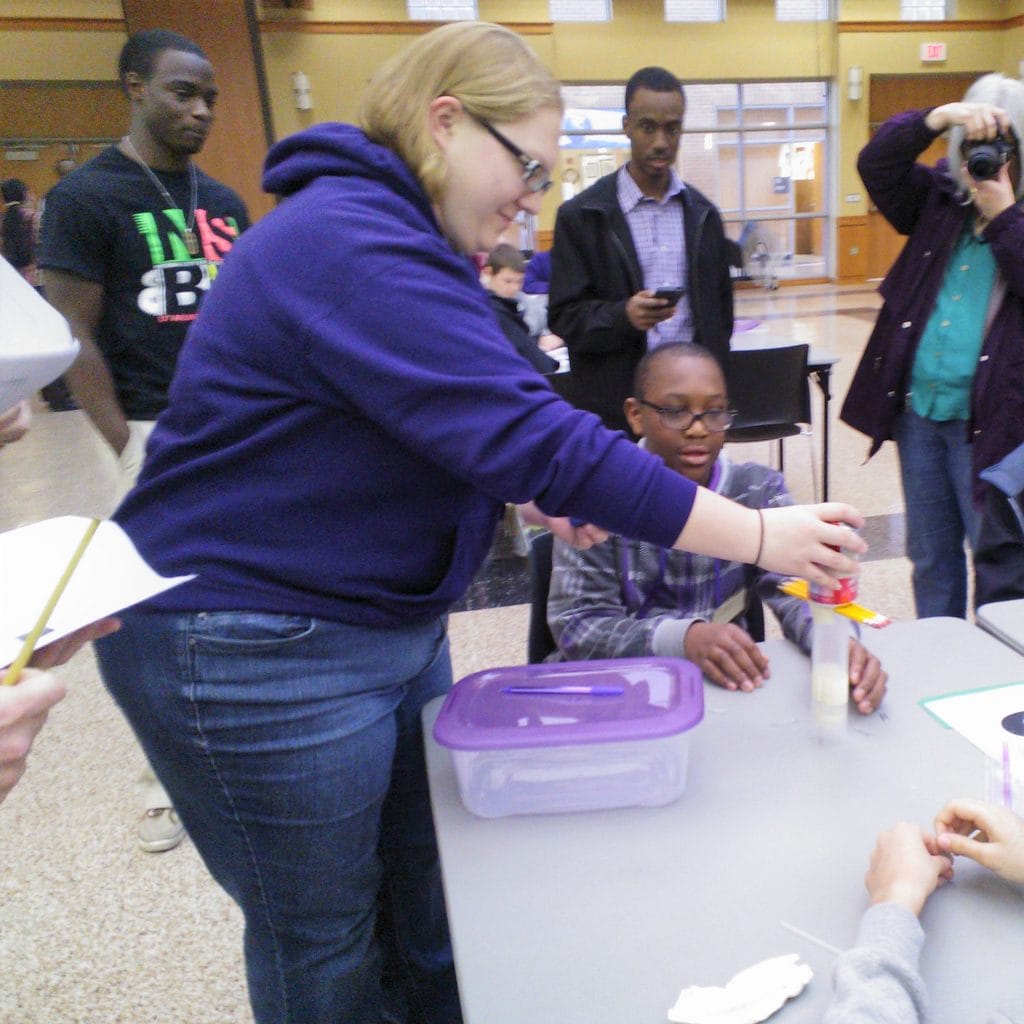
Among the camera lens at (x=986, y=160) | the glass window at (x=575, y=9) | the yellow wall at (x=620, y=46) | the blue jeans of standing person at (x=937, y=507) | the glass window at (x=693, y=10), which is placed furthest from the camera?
the glass window at (x=693, y=10)

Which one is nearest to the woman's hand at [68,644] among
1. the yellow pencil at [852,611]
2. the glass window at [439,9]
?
the yellow pencil at [852,611]

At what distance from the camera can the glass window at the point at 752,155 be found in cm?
1066

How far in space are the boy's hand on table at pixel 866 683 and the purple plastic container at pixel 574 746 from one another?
0.22 meters

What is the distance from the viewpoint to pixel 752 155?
37.2 feet

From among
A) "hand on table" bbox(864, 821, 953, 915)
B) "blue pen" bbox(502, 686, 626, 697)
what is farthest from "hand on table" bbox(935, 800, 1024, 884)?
"blue pen" bbox(502, 686, 626, 697)

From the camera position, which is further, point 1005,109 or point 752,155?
point 752,155

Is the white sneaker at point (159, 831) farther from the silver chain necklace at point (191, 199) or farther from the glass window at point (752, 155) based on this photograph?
the glass window at point (752, 155)

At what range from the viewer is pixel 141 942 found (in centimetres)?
161

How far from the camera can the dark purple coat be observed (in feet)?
5.49

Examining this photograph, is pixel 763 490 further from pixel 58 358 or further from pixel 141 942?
pixel 141 942

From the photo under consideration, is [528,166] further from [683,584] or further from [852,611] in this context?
[683,584]

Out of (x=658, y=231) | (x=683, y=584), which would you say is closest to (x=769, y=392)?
(x=658, y=231)

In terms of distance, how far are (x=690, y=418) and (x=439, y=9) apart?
1046cm

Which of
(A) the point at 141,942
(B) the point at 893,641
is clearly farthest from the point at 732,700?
(A) the point at 141,942
